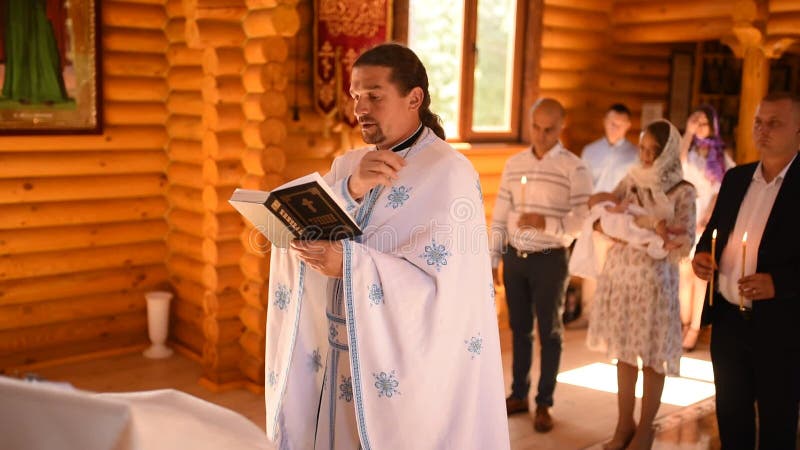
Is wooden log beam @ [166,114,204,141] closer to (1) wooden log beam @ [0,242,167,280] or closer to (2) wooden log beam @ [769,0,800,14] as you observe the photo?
(1) wooden log beam @ [0,242,167,280]

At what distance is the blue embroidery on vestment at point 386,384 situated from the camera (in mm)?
2377

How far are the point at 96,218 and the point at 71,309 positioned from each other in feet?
2.16

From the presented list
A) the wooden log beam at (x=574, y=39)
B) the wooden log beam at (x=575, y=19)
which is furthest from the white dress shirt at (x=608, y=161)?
the wooden log beam at (x=575, y=19)

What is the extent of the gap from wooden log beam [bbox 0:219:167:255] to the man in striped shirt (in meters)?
2.67

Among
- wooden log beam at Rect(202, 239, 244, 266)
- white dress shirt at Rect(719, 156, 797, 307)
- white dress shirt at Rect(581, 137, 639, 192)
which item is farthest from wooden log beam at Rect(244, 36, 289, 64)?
white dress shirt at Rect(581, 137, 639, 192)

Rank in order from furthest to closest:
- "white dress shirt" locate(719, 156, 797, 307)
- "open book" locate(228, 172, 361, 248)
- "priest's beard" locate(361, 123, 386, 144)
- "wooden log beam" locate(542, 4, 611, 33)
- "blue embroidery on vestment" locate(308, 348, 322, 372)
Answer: "wooden log beam" locate(542, 4, 611, 33) < "white dress shirt" locate(719, 156, 797, 307) < "blue embroidery on vestment" locate(308, 348, 322, 372) < "priest's beard" locate(361, 123, 386, 144) < "open book" locate(228, 172, 361, 248)

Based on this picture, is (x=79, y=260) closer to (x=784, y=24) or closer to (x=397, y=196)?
(x=397, y=196)

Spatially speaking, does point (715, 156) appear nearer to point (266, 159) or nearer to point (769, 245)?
point (769, 245)

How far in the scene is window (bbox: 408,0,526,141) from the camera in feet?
19.2

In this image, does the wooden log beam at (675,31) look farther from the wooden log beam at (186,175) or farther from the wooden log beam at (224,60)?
the wooden log beam at (186,175)

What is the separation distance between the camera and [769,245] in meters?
3.29

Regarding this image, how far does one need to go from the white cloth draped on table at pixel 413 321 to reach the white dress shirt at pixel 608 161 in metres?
4.36

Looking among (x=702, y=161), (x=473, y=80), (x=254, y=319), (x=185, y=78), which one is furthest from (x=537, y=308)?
(x=185, y=78)

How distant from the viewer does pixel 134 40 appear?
5.51 meters
